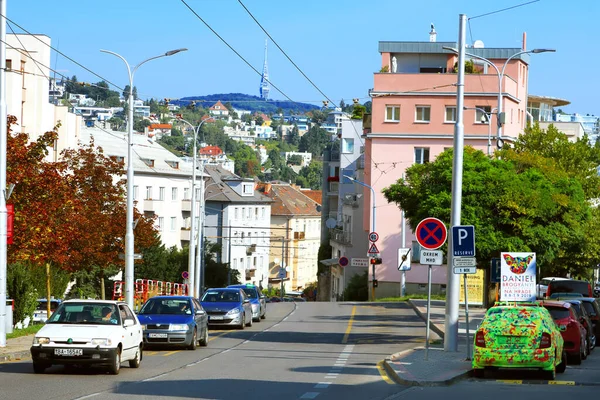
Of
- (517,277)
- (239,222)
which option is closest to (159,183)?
(239,222)

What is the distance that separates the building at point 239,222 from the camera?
4196 inches

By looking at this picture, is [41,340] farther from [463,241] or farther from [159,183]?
[159,183]

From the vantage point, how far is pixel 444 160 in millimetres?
39969

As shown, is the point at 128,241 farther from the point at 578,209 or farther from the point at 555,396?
the point at 555,396

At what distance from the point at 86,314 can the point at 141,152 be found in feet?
239

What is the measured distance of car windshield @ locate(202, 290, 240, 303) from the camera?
1465 inches

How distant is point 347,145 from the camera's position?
104875 mm

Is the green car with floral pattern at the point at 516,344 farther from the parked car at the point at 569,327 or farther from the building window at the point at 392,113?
the building window at the point at 392,113

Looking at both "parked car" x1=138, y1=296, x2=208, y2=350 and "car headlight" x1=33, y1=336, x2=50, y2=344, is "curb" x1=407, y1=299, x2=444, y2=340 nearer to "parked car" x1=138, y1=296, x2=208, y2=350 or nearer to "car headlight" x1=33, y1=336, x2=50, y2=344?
"parked car" x1=138, y1=296, x2=208, y2=350

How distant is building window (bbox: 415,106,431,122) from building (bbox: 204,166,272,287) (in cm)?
3597

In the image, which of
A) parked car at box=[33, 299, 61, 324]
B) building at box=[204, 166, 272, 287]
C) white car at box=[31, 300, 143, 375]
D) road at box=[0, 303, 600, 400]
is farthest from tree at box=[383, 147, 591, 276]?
building at box=[204, 166, 272, 287]

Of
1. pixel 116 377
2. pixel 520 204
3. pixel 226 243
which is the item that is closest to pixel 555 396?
pixel 116 377

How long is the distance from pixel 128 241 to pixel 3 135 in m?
12.5

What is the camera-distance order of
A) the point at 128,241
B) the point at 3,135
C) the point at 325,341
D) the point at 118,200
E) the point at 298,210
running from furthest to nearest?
the point at 298,210, the point at 118,200, the point at 128,241, the point at 325,341, the point at 3,135
